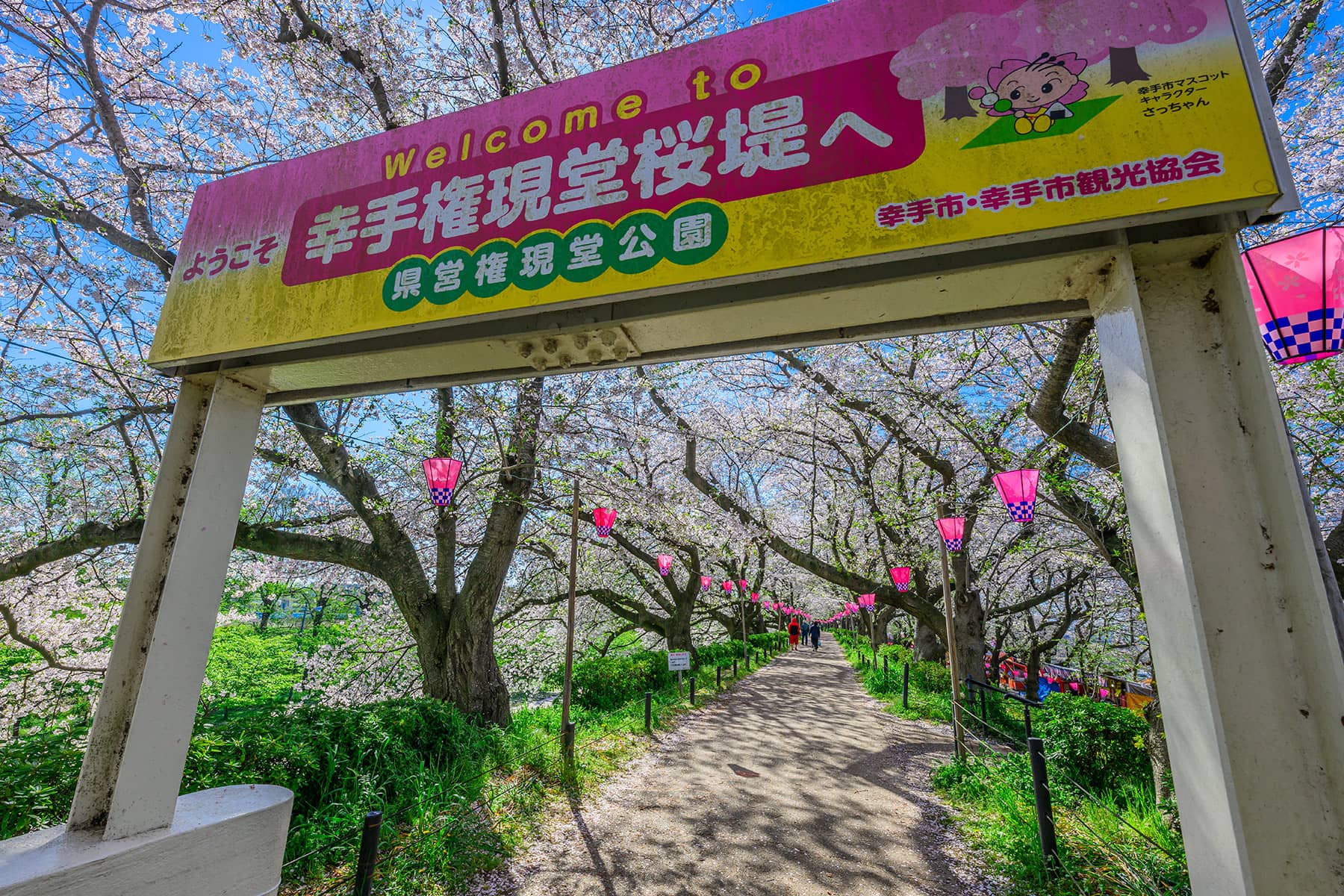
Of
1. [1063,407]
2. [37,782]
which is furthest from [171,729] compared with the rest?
[1063,407]

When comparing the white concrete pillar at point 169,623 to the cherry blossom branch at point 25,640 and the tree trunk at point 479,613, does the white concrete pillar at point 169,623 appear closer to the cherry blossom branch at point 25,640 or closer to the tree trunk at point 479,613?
the tree trunk at point 479,613

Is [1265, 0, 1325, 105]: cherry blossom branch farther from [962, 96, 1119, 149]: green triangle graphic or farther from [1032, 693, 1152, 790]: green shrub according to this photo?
[1032, 693, 1152, 790]: green shrub

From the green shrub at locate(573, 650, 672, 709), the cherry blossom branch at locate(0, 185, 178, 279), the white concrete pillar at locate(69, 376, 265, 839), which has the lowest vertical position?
the green shrub at locate(573, 650, 672, 709)

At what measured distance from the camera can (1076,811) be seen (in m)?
4.95

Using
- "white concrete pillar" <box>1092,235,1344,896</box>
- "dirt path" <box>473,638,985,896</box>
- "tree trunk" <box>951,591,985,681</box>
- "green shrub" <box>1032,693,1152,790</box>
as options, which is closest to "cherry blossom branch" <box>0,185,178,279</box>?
"dirt path" <box>473,638,985,896</box>

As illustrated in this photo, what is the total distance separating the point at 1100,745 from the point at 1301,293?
534 centimetres

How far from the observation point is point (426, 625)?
713cm

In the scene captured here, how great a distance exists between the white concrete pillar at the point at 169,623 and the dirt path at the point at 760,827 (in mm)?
3001

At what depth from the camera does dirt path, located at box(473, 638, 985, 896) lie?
177 inches

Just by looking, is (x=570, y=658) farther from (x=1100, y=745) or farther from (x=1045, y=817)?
(x=1100, y=745)

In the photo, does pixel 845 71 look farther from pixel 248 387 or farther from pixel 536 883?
pixel 536 883

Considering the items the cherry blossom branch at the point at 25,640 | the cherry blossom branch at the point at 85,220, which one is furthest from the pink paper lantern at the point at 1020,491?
the cherry blossom branch at the point at 25,640

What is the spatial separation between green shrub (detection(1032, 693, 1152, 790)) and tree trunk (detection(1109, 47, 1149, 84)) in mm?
6928

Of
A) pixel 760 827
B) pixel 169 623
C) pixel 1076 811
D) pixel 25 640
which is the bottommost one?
pixel 760 827
